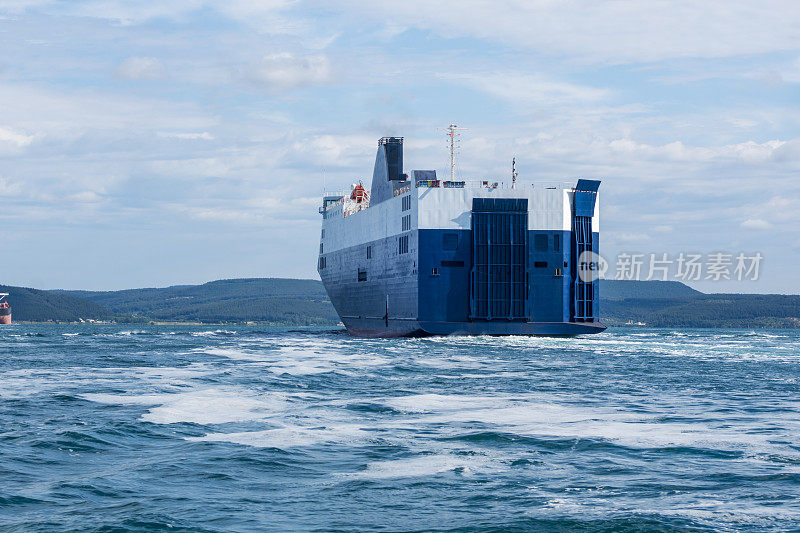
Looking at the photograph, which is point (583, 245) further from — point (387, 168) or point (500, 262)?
point (387, 168)

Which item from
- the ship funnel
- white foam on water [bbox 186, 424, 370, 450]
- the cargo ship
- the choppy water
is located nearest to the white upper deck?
the cargo ship

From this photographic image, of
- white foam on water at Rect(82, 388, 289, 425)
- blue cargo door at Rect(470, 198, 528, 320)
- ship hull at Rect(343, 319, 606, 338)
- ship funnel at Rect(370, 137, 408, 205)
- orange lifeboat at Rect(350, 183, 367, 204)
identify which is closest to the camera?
white foam on water at Rect(82, 388, 289, 425)

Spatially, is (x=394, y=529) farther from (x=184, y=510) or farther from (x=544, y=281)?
(x=544, y=281)

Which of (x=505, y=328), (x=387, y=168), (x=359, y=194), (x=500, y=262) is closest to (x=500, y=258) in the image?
(x=500, y=262)

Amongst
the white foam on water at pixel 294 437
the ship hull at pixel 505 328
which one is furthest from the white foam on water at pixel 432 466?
the ship hull at pixel 505 328

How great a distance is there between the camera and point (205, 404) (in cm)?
2862

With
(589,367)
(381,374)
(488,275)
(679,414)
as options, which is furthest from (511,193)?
(679,414)

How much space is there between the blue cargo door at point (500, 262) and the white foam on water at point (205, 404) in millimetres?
39357

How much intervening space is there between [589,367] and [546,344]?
803 inches

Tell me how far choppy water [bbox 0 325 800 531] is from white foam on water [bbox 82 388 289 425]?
98 millimetres

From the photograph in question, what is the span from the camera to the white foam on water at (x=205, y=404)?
83.3 feet

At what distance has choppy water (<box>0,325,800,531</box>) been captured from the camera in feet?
47.6

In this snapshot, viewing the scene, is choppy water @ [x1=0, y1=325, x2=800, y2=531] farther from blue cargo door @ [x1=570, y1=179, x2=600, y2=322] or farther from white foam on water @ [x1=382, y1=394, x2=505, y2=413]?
blue cargo door @ [x1=570, y1=179, x2=600, y2=322]

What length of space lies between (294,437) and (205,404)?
7.52 metres
